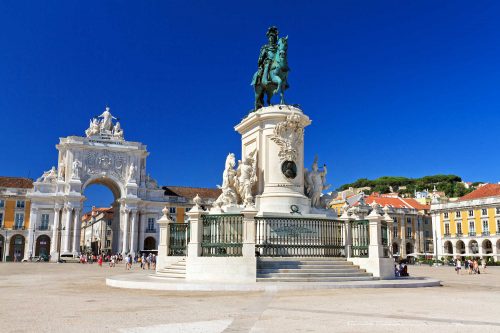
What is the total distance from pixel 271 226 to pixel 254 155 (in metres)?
3.49

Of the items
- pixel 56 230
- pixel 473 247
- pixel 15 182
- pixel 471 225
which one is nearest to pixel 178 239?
pixel 56 230

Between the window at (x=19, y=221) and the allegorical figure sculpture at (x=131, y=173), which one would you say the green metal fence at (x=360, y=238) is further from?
the window at (x=19, y=221)

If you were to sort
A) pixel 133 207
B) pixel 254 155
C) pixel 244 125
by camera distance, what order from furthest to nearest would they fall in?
pixel 133 207, pixel 244 125, pixel 254 155

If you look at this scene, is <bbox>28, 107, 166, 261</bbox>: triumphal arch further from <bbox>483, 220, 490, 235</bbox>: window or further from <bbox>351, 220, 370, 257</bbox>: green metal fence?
<bbox>351, 220, 370, 257</bbox>: green metal fence

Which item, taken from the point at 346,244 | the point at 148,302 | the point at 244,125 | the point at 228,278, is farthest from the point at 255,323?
the point at 244,125

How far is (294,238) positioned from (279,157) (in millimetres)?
3320

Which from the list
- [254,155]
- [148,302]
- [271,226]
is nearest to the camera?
[148,302]

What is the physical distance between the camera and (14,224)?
69812 mm

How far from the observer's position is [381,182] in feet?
431

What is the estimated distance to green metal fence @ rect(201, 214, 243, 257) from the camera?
49.2ft

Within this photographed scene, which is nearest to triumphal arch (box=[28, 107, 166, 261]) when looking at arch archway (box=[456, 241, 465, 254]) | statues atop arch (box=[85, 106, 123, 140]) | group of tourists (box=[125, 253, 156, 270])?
statues atop arch (box=[85, 106, 123, 140])

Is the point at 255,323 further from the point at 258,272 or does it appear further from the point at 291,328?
the point at 258,272

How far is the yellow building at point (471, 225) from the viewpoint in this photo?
67.8 metres

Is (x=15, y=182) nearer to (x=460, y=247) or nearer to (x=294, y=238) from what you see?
(x=460, y=247)
